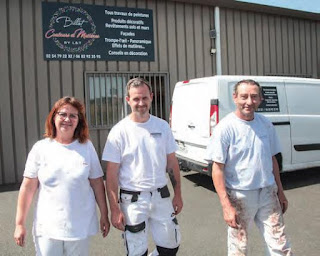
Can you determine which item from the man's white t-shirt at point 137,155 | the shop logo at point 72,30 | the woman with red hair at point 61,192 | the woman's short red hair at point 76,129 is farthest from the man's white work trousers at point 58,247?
the shop logo at point 72,30

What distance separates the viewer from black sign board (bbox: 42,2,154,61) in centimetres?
748

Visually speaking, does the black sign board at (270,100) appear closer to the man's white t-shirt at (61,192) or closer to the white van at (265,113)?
the white van at (265,113)

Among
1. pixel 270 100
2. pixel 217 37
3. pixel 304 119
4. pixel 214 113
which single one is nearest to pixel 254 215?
pixel 214 113

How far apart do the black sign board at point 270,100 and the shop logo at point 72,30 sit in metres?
4.04

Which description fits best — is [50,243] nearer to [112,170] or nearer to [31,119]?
[112,170]

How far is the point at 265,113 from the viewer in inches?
239

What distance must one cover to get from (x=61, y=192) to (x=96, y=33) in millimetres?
6227

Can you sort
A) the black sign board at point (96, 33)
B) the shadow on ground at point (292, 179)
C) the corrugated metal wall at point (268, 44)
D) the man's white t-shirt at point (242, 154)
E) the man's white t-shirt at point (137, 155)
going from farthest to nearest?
the corrugated metal wall at point (268, 44), the black sign board at point (96, 33), the shadow on ground at point (292, 179), the man's white t-shirt at point (242, 154), the man's white t-shirt at point (137, 155)

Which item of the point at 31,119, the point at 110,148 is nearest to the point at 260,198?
the point at 110,148

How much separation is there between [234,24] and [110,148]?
25.9 feet

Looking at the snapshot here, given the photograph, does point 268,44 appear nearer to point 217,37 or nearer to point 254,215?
point 217,37

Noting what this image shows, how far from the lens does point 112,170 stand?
255 cm

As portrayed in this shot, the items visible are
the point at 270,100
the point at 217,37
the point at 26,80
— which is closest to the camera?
the point at 270,100

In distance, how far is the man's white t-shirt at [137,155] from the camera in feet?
8.42
